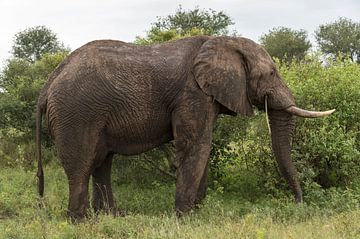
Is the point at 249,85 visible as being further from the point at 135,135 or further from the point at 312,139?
the point at 135,135

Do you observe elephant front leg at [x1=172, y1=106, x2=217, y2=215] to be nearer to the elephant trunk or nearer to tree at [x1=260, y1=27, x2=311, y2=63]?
the elephant trunk

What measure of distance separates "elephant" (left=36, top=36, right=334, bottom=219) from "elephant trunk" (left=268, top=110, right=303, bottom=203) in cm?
2

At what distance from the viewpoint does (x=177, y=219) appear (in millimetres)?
8359

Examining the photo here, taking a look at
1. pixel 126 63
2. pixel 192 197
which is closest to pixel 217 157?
pixel 192 197

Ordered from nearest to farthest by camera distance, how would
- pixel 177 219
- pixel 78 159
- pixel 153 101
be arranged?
pixel 177 219 → pixel 78 159 → pixel 153 101

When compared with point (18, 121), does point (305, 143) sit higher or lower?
lower

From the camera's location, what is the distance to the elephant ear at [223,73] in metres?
8.99

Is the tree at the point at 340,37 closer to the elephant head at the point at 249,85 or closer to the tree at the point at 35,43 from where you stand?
the tree at the point at 35,43

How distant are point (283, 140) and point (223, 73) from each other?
1490mm

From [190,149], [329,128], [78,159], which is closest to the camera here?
[78,159]

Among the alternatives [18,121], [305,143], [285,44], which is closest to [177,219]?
[305,143]

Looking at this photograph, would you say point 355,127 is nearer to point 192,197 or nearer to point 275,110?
point 275,110

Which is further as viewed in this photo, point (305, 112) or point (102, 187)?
point (102, 187)

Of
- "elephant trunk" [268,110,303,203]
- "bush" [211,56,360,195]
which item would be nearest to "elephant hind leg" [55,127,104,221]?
"elephant trunk" [268,110,303,203]
